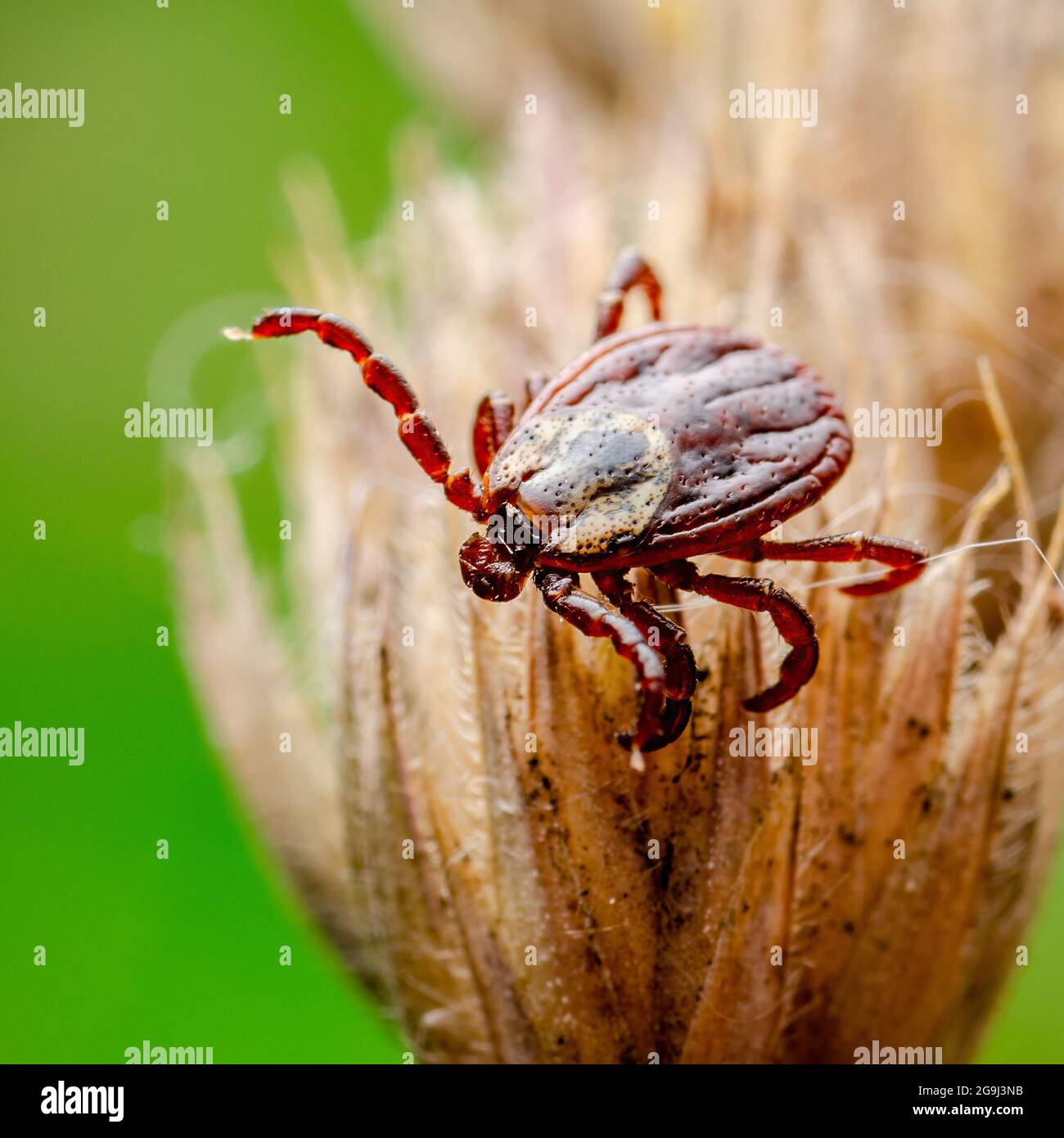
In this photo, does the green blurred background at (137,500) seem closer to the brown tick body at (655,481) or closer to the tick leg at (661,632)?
the brown tick body at (655,481)

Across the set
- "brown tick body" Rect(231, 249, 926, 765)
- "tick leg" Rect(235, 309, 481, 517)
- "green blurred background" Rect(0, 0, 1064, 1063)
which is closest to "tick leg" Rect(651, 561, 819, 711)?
"brown tick body" Rect(231, 249, 926, 765)

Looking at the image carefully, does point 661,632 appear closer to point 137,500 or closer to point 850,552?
point 850,552

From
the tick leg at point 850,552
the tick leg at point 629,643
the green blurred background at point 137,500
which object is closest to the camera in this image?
the tick leg at point 629,643

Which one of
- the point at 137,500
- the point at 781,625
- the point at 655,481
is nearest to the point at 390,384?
the point at 655,481

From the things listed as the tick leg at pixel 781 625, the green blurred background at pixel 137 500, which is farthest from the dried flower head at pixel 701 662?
the green blurred background at pixel 137 500

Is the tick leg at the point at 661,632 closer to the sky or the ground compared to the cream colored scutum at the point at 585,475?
closer to the ground

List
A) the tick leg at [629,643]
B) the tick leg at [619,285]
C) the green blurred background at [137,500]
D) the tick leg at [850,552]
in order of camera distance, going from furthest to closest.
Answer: the green blurred background at [137,500] → the tick leg at [619,285] → the tick leg at [850,552] → the tick leg at [629,643]

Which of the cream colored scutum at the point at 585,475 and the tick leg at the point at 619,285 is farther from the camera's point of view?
the tick leg at the point at 619,285
